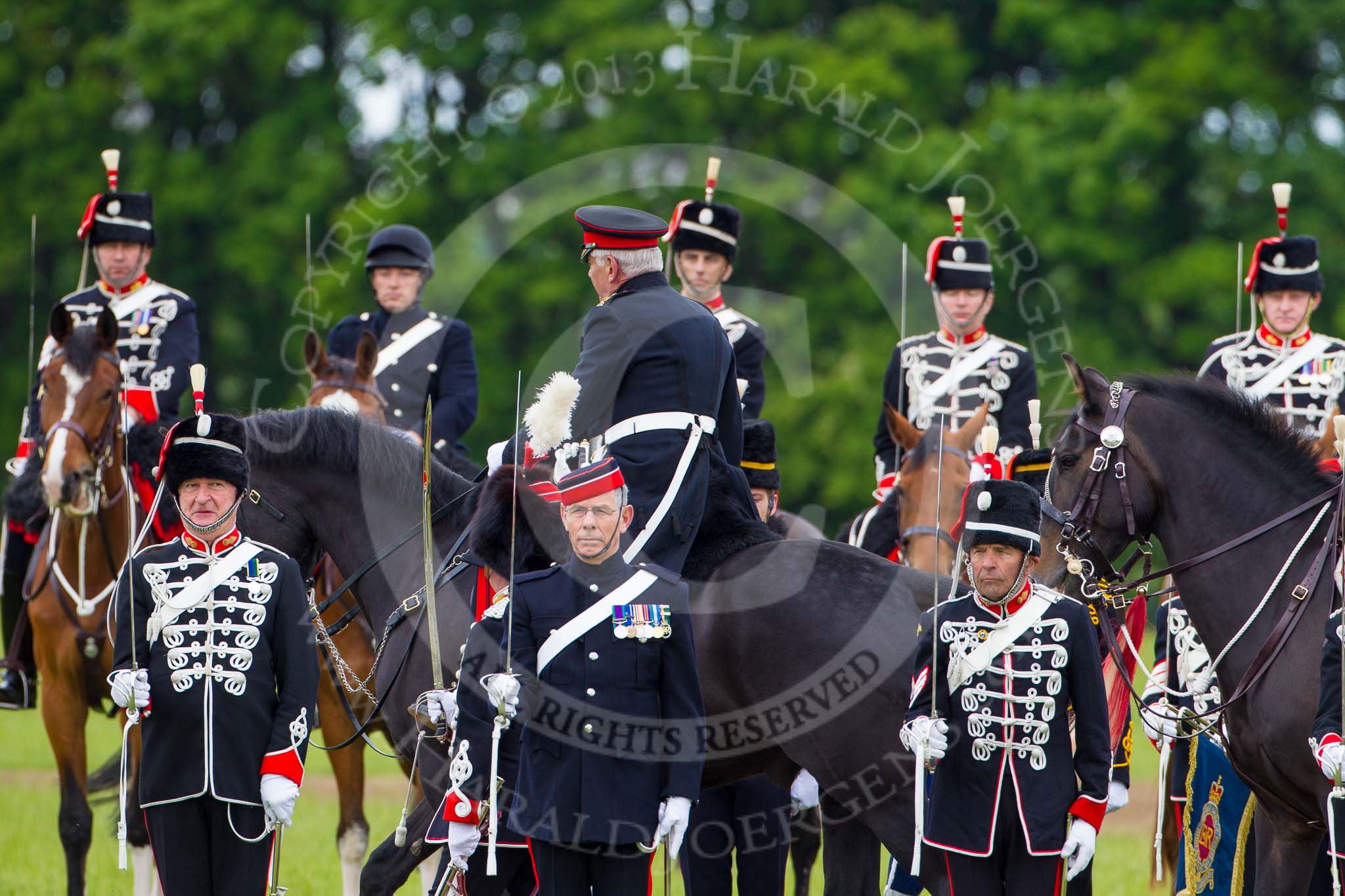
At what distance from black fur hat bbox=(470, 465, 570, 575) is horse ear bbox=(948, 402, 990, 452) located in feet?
9.44

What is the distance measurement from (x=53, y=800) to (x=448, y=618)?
17.9ft

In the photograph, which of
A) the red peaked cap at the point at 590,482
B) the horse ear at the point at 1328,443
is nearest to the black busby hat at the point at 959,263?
the horse ear at the point at 1328,443

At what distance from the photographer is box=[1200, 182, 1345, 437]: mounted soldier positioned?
776 cm

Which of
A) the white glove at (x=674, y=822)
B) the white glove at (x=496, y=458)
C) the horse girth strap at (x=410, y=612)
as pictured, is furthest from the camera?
the horse girth strap at (x=410, y=612)

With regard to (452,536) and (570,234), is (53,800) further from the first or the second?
(570,234)

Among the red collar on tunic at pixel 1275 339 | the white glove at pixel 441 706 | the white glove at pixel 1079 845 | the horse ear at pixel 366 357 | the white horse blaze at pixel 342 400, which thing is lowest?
the white glove at pixel 1079 845

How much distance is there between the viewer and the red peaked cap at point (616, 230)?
525 centimetres

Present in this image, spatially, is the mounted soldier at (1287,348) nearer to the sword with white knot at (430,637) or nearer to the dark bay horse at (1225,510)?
the dark bay horse at (1225,510)

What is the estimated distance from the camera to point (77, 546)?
7750 mm

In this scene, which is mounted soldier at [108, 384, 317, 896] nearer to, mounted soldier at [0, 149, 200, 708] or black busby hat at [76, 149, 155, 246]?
mounted soldier at [0, 149, 200, 708]

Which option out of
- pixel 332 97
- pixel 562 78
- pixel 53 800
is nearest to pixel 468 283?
pixel 562 78

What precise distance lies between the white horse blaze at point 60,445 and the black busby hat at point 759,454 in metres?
2.69

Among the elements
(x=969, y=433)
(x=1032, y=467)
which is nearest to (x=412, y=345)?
(x=969, y=433)

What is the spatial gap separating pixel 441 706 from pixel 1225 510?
2437 mm
